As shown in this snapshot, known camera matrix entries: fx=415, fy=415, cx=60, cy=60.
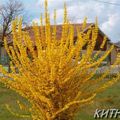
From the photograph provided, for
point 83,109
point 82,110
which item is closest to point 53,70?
point 82,110

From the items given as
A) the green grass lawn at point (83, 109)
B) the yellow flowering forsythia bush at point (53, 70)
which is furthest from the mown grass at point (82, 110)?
the yellow flowering forsythia bush at point (53, 70)

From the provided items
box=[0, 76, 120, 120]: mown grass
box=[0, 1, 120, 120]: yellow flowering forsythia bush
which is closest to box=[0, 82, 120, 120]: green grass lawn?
box=[0, 76, 120, 120]: mown grass

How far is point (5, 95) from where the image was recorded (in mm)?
16125

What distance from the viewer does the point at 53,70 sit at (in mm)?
4520

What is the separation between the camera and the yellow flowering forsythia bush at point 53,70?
4613 millimetres

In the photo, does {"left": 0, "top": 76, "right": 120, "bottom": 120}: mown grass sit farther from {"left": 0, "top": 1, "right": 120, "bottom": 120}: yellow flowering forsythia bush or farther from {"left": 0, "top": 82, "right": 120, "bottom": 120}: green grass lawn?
{"left": 0, "top": 1, "right": 120, "bottom": 120}: yellow flowering forsythia bush

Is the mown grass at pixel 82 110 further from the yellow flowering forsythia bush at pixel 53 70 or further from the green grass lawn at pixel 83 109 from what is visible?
the yellow flowering forsythia bush at pixel 53 70

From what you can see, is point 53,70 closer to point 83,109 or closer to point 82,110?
point 82,110

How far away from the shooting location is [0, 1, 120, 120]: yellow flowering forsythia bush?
15.1 feet

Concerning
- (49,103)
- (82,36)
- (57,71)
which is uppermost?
(82,36)

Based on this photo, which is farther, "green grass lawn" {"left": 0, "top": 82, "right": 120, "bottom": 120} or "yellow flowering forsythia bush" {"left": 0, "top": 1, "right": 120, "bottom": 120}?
"green grass lawn" {"left": 0, "top": 82, "right": 120, "bottom": 120}

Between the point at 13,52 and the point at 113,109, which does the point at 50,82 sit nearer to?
the point at 13,52

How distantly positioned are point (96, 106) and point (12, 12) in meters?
48.6

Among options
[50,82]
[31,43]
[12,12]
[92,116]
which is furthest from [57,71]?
[12,12]
